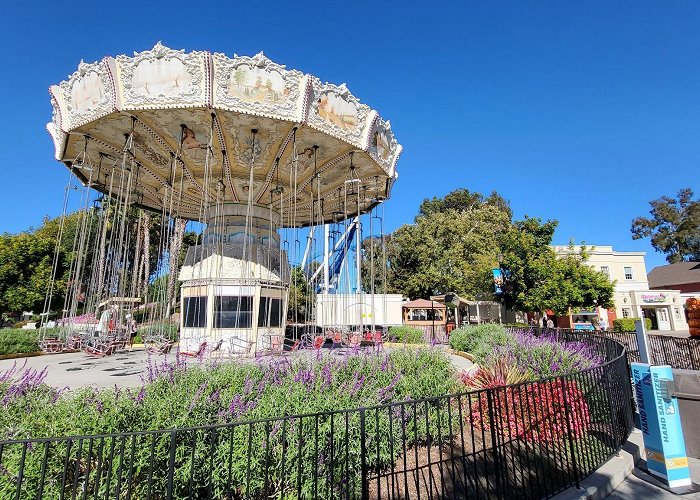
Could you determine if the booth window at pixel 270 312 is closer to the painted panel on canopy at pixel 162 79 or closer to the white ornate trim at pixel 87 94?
the painted panel on canopy at pixel 162 79

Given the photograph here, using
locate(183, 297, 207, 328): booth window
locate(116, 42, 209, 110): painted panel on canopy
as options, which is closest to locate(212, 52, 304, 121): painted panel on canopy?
locate(116, 42, 209, 110): painted panel on canopy

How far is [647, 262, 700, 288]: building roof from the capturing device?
43406 millimetres

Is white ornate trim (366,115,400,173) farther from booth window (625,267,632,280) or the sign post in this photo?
booth window (625,267,632,280)

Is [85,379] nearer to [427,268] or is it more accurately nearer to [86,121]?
[86,121]

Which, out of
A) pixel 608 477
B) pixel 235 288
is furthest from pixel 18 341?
pixel 608 477

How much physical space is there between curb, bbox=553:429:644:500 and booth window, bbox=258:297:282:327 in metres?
13.3

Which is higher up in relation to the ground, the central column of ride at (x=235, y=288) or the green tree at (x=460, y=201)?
the green tree at (x=460, y=201)

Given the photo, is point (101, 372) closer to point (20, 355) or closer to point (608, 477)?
point (20, 355)

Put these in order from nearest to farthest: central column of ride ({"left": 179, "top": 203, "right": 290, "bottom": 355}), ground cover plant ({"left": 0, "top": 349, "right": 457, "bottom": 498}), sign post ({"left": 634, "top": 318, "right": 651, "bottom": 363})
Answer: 1. ground cover plant ({"left": 0, "top": 349, "right": 457, "bottom": 498})
2. sign post ({"left": 634, "top": 318, "right": 651, "bottom": 363})
3. central column of ride ({"left": 179, "top": 203, "right": 290, "bottom": 355})

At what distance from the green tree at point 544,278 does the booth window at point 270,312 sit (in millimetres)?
17281

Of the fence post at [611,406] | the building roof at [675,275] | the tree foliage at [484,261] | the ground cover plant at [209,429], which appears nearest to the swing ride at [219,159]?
the tree foliage at [484,261]

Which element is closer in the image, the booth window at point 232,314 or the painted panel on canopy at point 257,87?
the painted panel on canopy at point 257,87

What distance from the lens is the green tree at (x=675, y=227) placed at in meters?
56.7

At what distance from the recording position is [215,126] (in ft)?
40.0
